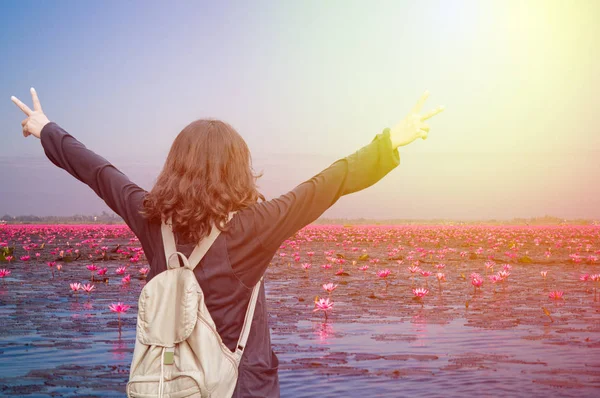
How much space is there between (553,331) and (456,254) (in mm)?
11659

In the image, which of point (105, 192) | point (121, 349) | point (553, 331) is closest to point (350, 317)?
point (553, 331)

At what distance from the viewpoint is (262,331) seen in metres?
2.55

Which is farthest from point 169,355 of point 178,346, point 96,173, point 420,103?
point 420,103

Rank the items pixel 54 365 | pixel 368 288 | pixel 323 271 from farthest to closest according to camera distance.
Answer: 1. pixel 323 271
2. pixel 368 288
3. pixel 54 365

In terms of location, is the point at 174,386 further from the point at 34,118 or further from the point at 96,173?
the point at 34,118

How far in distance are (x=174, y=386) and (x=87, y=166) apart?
1118mm

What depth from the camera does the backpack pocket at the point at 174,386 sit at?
227cm

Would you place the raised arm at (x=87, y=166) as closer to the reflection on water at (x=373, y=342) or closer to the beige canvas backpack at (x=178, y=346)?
the beige canvas backpack at (x=178, y=346)

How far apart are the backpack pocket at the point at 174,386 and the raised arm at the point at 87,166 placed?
644 millimetres

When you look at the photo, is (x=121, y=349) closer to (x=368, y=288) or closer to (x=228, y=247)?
(x=228, y=247)

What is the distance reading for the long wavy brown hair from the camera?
243 centimetres

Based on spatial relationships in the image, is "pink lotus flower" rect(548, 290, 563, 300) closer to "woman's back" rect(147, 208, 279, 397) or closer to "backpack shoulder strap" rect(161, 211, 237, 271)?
"woman's back" rect(147, 208, 279, 397)

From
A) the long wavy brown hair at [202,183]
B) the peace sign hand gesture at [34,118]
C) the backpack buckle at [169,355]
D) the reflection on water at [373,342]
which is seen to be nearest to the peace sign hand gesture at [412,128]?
the long wavy brown hair at [202,183]

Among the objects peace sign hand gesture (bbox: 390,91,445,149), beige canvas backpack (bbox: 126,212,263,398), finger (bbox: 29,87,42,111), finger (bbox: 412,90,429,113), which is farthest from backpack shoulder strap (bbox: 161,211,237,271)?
finger (bbox: 29,87,42,111)
